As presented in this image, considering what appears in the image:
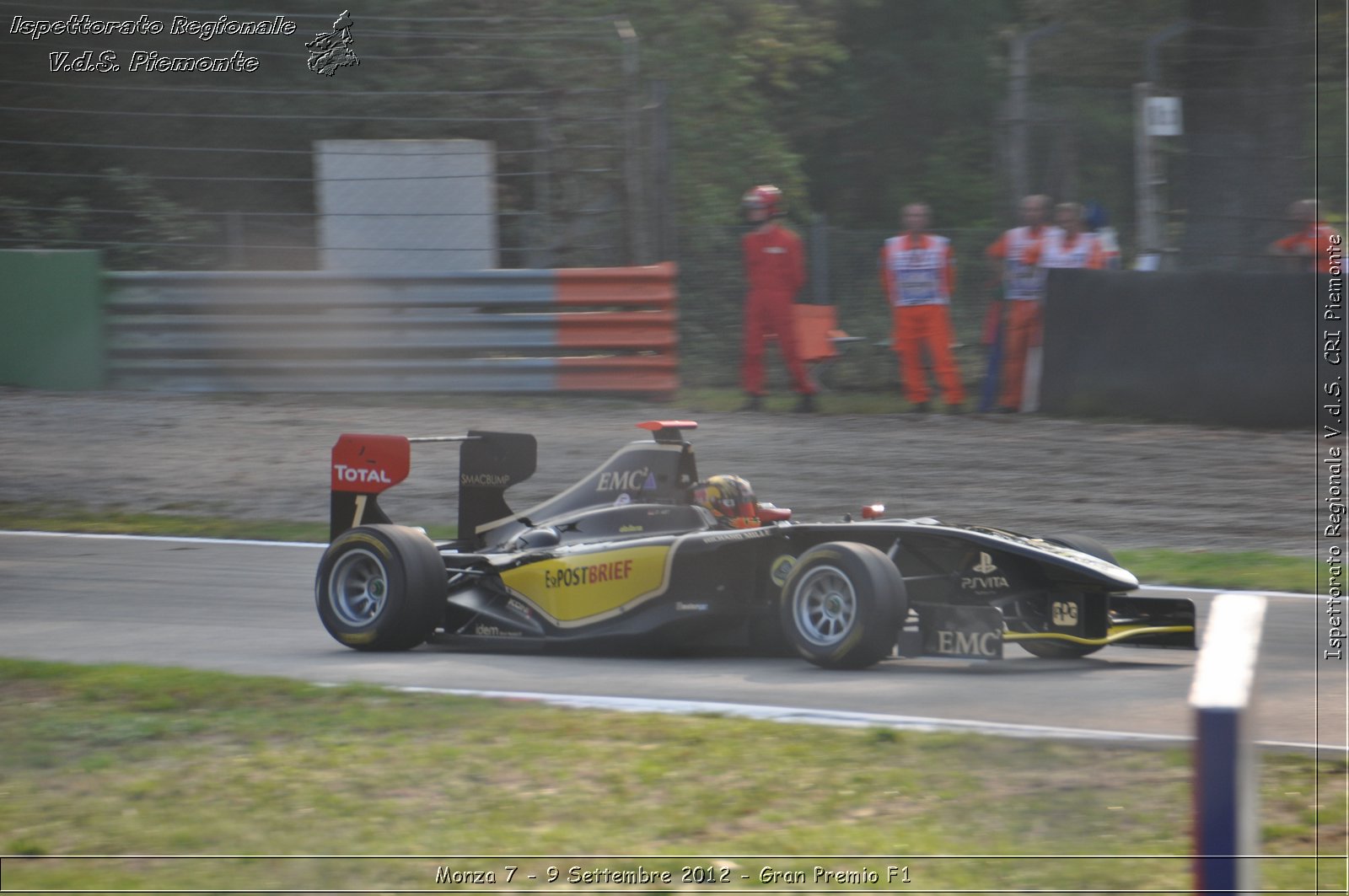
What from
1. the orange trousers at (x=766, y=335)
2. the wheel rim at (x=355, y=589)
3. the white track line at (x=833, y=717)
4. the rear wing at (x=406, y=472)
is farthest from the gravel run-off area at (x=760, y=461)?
the white track line at (x=833, y=717)

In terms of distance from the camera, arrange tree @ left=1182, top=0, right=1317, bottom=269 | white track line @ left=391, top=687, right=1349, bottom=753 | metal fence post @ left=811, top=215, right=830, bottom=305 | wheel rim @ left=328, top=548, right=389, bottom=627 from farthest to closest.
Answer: metal fence post @ left=811, top=215, right=830, bottom=305 < tree @ left=1182, top=0, right=1317, bottom=269 < wheel rim @ left=328, top=548, right=389, bottom=627 < white track line @ left=391, top=687, right=1349, bottom=753

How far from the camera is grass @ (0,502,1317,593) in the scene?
8.78 meters

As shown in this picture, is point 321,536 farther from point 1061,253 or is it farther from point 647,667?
point 1061,253

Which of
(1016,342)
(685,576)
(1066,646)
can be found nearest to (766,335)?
(1016,342)

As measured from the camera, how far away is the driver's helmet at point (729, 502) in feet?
24.2

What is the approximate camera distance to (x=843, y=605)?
6.48 m

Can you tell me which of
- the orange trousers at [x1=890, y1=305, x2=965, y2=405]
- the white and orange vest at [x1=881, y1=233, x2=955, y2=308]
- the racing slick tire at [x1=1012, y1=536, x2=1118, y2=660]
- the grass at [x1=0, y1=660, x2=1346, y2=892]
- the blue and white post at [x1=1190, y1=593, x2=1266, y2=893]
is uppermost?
the white and orange vest at [x1=881, y1=233, x2=955, y2=308]

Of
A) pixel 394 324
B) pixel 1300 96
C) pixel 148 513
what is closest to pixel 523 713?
pixel 148 513

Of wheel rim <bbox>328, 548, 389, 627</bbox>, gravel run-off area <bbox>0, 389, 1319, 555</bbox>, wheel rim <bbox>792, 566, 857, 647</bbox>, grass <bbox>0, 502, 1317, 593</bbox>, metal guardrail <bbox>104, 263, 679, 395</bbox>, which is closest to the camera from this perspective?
wheel rim <bbox>792, 566, 857, 647</bbox>

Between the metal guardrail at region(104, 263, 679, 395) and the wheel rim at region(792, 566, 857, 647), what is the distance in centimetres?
867

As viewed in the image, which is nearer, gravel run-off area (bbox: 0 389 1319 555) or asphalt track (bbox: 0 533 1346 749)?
asphalt track (bbox: 0 533 1346 749)

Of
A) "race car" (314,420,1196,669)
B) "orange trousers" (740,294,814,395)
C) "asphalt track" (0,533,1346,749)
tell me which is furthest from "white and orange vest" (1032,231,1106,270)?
"race car" (314,420,1196,669)

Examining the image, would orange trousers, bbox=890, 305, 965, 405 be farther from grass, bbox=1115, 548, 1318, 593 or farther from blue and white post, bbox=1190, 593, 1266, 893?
blue and white post, bbox=1190, 593, 1266, 893

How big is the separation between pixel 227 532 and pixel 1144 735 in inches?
294
